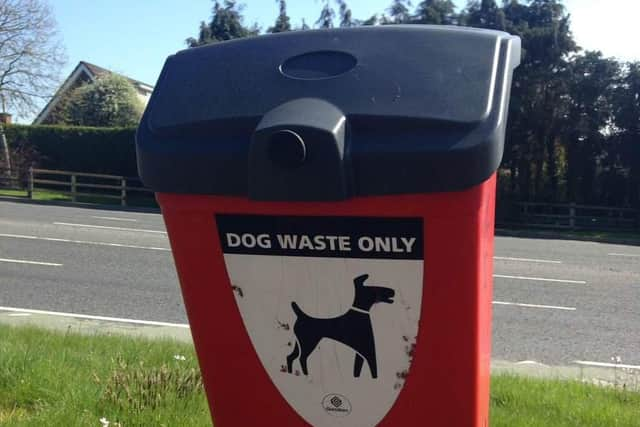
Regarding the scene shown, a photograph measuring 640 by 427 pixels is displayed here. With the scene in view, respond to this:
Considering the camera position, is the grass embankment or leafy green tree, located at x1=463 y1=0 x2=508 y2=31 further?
leafy green tree, located at x1=463 y1=0 x2=508 y2=31

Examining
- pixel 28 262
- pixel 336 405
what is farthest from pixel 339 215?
pixel 28 262

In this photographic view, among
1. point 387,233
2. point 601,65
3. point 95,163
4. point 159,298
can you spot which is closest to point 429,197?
point 387,233

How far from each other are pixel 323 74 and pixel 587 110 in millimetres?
22182

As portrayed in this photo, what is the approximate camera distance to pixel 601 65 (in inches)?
859

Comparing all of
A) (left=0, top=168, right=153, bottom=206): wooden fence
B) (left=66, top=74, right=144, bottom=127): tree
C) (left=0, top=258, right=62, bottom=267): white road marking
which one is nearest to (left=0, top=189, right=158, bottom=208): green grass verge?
(left=0, top=168, right=153, bottom=206): wooden fence

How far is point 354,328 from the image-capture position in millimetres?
1693

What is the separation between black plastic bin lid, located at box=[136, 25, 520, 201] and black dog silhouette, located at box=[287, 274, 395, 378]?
23 centimetres

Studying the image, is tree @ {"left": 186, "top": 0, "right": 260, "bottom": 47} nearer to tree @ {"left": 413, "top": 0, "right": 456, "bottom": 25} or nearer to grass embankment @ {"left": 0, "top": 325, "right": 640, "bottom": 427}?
tree @ {"left": 413, "top": 0, "right": 456, "bottom": 25}

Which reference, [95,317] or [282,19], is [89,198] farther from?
[95,317]

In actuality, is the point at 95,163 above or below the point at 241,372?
below

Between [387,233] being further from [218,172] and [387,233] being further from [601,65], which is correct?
[601,65]

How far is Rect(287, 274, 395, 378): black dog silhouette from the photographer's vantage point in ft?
5.42

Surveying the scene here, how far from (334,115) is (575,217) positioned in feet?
70.1

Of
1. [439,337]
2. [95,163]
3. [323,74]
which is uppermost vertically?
[323,74]
